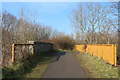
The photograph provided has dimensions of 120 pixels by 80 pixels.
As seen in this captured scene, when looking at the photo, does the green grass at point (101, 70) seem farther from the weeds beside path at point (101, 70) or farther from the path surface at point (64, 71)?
the path surface at point (64, 71)

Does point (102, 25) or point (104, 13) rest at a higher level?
point (104, 13)

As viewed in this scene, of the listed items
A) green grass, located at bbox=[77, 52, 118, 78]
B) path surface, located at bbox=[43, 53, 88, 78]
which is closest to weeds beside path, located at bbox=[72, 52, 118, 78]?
green grass, located at bbox=[77, 52, 118, 78]

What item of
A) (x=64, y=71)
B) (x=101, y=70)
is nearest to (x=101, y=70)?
(x=101, y=70)

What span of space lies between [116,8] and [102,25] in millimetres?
23512

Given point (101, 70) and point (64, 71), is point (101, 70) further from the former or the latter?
point (64, 71)

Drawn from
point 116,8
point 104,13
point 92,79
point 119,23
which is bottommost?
point 92,79

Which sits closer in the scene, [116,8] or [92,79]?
[92,79]

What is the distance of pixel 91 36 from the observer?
3672 centimetres

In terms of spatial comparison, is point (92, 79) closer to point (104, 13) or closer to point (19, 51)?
point (19, 51)

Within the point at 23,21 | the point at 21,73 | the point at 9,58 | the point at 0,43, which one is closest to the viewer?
the point at 21,73

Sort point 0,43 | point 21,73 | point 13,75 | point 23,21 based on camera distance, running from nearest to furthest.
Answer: point 13,75 < point 21,73 < point 0,43 < point 23,21

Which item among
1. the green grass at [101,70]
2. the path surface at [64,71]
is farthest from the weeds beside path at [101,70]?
the path surface at [64,71]

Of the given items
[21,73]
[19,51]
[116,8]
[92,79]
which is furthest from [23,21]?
[92,79]

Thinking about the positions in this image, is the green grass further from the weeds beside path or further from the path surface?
the path surface
